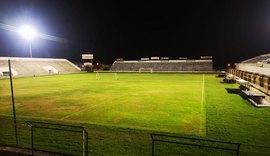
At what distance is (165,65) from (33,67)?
139ft

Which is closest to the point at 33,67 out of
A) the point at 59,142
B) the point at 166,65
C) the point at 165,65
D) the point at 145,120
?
the point at 165,65

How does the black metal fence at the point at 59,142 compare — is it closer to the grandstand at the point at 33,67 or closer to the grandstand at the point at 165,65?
the grandstand at the point at 33,67

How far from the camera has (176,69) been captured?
68125 mm

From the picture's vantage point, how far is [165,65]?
71.2 meters

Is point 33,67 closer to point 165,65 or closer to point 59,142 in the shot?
point 165,65

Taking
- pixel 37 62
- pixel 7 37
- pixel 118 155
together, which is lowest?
pixel 118 155

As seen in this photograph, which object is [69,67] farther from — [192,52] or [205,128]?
[205,128]

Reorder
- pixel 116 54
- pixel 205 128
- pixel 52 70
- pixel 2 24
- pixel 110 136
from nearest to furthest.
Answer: pixel 110 136 → pixel 205 128 → pixel 2 24 → pixel 52 70 → pixel 116 54

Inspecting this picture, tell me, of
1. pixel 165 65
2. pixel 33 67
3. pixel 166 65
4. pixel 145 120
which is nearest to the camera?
pixel 145 120

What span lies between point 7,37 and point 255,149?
262 ft

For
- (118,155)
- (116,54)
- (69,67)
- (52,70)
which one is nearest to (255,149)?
(118,155)

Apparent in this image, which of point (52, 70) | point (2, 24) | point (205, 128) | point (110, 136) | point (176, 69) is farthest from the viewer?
point (176, 69)

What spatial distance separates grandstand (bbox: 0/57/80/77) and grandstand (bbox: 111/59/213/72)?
18.1 meters

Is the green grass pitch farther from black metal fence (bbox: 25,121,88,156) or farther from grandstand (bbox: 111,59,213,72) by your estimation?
grandstand (bbox: 111,59,213,72)
